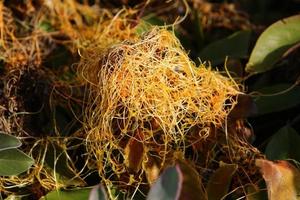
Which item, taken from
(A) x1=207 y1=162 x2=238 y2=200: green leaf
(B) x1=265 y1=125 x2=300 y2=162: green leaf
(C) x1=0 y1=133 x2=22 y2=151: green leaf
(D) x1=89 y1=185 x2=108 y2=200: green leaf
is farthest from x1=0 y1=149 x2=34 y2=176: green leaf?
(B) x1=265 y1=125 x2=300 y2=162: green leaf


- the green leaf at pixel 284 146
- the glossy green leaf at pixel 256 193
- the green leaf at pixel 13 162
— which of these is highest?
the green leaf at pixel 13 162

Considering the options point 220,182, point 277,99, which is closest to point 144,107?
point 220,182

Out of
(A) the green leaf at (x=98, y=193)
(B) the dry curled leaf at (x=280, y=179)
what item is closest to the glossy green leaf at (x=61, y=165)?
(A) the green leaf at (x=98, y=193)

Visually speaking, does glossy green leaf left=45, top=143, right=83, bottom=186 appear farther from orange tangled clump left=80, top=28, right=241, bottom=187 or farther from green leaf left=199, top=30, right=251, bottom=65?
green leaf left=199, top=30, right=251, bottom=65

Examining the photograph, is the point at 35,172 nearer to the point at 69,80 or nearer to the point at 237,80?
the point at 69,80

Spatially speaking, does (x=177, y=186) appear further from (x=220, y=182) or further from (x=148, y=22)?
(x=148, y=22)

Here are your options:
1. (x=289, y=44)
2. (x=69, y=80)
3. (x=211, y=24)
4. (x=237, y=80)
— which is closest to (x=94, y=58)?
(x=69, y=80)

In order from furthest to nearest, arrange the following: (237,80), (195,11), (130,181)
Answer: (195,11) < (237,80) < (130,181)

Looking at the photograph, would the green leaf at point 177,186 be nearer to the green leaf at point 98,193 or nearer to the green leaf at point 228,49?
the green leaf at point 98,193
